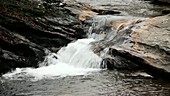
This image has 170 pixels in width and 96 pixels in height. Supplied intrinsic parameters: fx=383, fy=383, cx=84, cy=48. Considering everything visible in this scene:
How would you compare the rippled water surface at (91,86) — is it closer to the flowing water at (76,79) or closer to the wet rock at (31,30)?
the flowing water at (76,79)

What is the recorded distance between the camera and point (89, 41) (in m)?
18.3

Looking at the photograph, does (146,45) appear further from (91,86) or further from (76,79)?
(91,86)

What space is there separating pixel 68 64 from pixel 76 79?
2.60 m

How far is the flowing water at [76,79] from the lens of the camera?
42.3 ft

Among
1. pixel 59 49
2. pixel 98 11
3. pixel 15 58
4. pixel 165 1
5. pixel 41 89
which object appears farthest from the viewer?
pixel 165 1

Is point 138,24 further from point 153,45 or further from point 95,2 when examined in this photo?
point 95,2

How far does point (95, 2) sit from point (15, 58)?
1000 cm

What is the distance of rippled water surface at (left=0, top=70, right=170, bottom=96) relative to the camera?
501 inches

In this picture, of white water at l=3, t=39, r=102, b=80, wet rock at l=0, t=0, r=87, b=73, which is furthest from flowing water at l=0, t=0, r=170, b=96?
wet rock at l=0, t=0, r=87, b=73

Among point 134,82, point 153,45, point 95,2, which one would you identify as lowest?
point 134,82

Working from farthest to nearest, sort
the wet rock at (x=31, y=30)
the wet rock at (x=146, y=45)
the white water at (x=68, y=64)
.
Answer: the wet rock at (x=31, y=30)
the white water at (x=68, y=64)
the wet rock at (x=146, y=45)

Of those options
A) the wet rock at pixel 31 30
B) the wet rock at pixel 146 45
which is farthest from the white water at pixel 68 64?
the wet rock at pixel 146 45

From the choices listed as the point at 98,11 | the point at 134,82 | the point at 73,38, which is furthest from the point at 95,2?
the point at 134,82

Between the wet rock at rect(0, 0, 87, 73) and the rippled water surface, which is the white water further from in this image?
the rippled water surface
